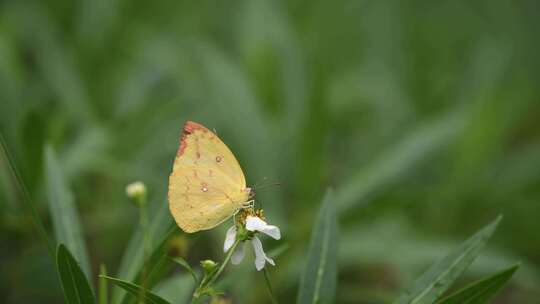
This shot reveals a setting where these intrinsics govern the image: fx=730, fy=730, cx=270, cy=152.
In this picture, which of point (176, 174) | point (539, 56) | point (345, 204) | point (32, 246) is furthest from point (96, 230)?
point (539, 56)

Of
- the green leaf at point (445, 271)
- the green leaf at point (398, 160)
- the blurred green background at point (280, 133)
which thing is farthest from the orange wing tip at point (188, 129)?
the green leaf at point (398, 160)

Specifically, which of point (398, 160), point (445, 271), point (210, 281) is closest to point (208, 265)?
point (210, 281)

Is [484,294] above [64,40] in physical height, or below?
below

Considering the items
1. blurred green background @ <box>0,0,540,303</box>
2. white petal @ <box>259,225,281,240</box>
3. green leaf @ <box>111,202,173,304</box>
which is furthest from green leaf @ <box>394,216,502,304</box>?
blurred green background @ <box>0,0,540,303</box>

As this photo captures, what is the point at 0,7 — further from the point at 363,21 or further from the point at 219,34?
the point at 363,21

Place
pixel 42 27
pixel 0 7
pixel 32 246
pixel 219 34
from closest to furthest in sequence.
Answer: pixel 32 246, pixel 42 27, pixel 0 7, pixel 219 34

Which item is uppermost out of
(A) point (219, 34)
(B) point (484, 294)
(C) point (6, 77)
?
(A) point (219, 34)

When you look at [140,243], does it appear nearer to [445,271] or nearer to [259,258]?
[259,258]
